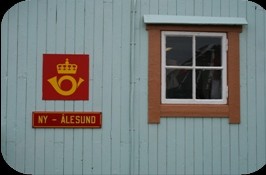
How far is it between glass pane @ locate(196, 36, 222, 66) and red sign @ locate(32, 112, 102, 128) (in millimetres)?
1694

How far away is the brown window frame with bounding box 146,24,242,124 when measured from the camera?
524cm

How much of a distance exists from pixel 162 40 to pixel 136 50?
41 cm

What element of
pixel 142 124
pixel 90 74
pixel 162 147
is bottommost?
pixel 162 147

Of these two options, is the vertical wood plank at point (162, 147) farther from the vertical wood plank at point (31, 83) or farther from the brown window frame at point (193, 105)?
the vertical wood plank at point (31, 83)

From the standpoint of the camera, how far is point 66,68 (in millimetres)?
5176

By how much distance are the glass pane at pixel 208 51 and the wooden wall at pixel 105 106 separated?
1.29ft

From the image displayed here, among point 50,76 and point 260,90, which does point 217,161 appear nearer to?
point 260,90

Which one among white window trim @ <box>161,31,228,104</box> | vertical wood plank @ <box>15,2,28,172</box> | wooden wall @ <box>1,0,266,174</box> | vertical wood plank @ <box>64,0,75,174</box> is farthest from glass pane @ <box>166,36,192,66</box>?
vertical wood plank @ <box>15,2,28,172</box>

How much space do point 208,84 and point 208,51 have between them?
490 mm

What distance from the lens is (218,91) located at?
17.9 ft

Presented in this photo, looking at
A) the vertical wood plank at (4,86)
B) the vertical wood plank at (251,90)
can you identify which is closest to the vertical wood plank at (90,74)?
the vertical wood plank at (4,86)

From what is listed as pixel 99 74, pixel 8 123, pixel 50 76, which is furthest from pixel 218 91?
pixel 8 123

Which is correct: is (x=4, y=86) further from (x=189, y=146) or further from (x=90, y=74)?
(x=189, y=146)

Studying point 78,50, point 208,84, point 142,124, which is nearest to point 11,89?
point 78,50
